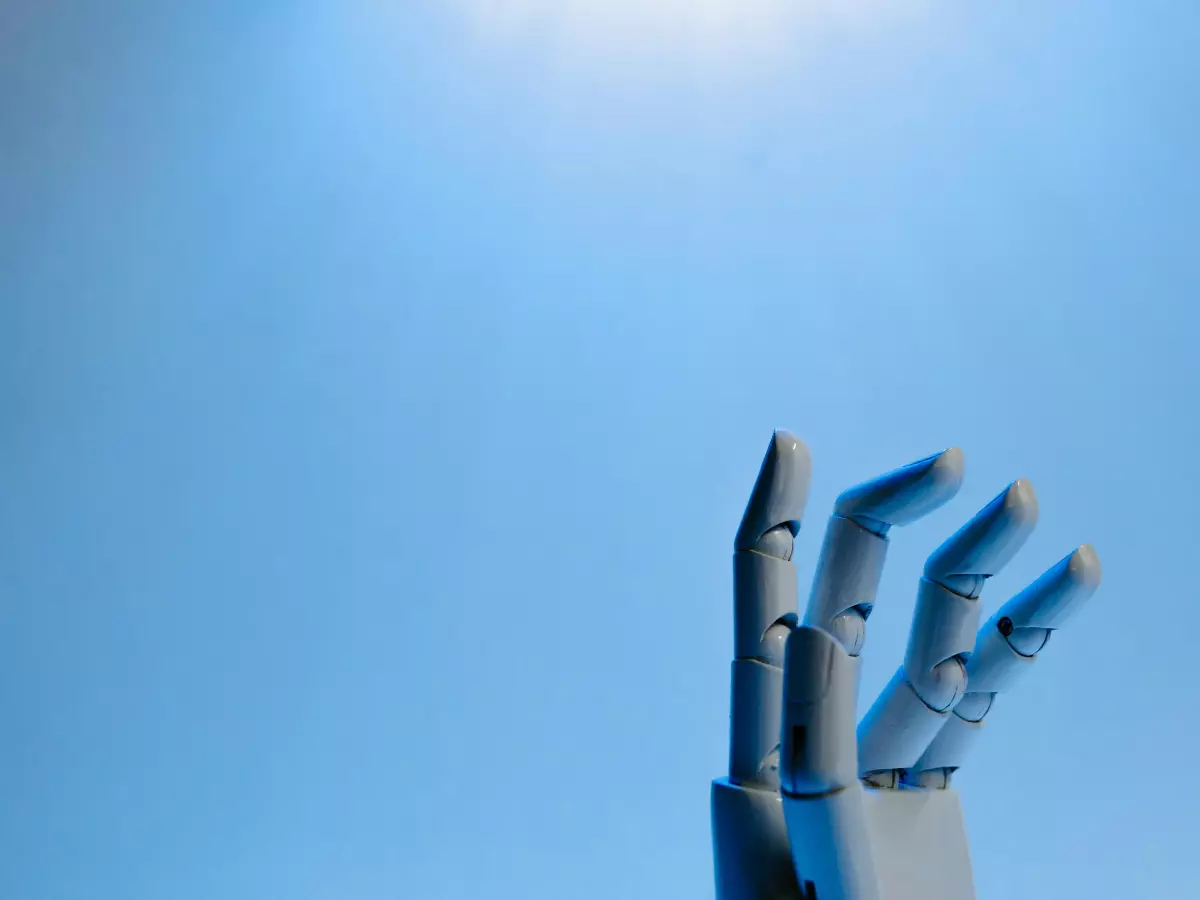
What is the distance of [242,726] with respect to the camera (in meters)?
1.61

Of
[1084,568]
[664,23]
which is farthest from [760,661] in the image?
[664,23]

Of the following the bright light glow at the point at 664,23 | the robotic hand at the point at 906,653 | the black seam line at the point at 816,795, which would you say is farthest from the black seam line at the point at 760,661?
the bright light glow at the point at 664,23

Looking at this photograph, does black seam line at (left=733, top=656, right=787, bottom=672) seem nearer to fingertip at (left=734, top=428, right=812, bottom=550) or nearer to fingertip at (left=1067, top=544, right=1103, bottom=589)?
fingertip at (left=734, top=428, right=812, bottom=550)

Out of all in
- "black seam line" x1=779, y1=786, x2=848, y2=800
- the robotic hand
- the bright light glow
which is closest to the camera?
"black seam line" x1=779, y1=786, x2=848, y2=800

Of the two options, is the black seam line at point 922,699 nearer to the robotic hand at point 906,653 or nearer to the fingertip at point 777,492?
the robotic hand at point 906,653

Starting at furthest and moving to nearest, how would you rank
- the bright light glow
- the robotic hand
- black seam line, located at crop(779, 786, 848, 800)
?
the bright light glow → the robotic hand → black seam line, located at crop(779, 786, 848, 800)

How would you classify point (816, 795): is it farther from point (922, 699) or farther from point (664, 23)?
point (664, 23)

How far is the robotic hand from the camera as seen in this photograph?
70 centimetres

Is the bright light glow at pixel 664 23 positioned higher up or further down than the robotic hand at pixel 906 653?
higher up

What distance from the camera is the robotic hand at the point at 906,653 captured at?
0.70m

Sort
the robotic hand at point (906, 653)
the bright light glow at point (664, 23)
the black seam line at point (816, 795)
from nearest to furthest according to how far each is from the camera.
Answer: the black seam line at point (816, 795), the robotic hand at point (906, 653), the bright light glow at point (664, 23)

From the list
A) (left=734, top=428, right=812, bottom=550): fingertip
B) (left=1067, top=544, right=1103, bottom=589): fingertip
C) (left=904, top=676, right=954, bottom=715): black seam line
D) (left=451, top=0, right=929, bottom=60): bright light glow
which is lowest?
(left=904, top=676, right=954, bottom=715): black seam line

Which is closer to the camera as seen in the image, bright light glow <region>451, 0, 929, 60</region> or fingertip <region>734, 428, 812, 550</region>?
fingertip <region>734, 428, 812, 550</region>

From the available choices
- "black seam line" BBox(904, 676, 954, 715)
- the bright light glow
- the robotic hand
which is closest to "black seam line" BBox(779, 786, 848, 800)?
the robotic hand
